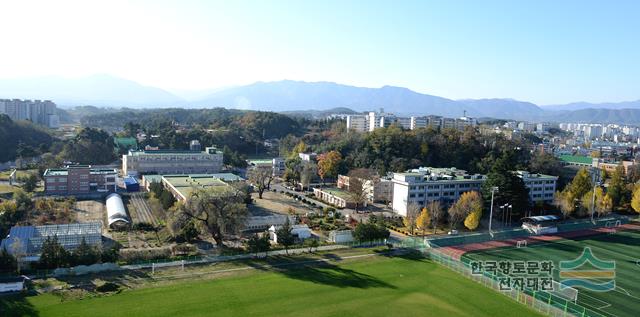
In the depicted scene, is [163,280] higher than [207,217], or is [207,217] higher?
[207,217]

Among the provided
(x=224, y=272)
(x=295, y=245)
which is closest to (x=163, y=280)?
(x=224, y=272)

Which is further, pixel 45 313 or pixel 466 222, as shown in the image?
pixel 466 222

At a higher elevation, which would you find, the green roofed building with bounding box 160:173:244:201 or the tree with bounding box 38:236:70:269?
the green roofed building with bounding box 160:173:244:201

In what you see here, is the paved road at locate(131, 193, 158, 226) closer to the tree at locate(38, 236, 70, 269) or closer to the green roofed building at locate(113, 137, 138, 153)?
the tree at locate(38, 236, 70, 269)

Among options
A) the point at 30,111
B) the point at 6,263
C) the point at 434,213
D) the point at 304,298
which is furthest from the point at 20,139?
the point at 304,298

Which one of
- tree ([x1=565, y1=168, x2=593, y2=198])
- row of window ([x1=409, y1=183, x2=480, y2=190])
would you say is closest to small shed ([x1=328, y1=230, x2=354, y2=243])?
row of window ([x1=409, y1=183, x2=480, y2=190])

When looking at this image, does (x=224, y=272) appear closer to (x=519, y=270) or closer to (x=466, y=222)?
(x=519, y=270)

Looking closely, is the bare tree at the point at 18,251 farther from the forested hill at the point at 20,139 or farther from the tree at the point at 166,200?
the forested hill at the point at 20,139
